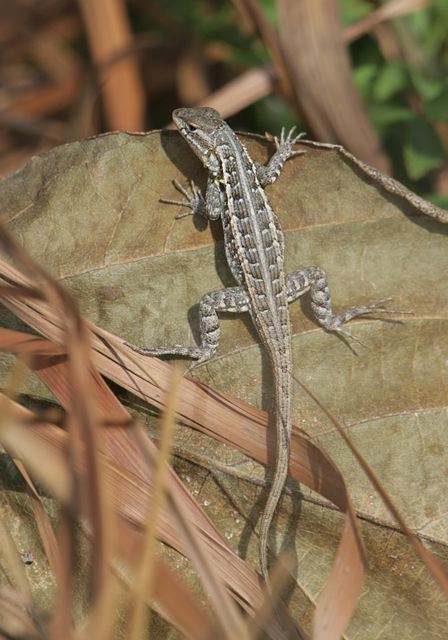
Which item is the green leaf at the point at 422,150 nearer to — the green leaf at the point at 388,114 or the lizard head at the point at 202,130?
the green leaf at the point at 388,114

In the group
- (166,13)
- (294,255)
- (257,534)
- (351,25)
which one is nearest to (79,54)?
(166,13)

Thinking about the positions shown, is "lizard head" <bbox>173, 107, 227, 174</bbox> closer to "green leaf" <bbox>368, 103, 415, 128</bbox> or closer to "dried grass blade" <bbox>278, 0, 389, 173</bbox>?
"dried grass blade" <bbox>278, 0, 389, 173</bbox>

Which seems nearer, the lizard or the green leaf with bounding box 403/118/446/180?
the lizard

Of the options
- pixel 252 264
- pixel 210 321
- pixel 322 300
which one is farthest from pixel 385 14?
pixel 210 321

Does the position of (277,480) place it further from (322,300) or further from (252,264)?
(252,264)

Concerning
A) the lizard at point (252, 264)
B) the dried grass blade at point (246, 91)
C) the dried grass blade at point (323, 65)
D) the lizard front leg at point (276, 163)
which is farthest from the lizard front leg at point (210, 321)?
the dried grass blade at point (246, 91)

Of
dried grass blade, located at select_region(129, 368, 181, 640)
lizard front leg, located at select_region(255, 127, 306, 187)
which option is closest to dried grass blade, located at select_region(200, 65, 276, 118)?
lizard front leg, located at select_region(255, 127, 306, 187)

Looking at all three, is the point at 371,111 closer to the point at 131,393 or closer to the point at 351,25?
the point at 351,25
